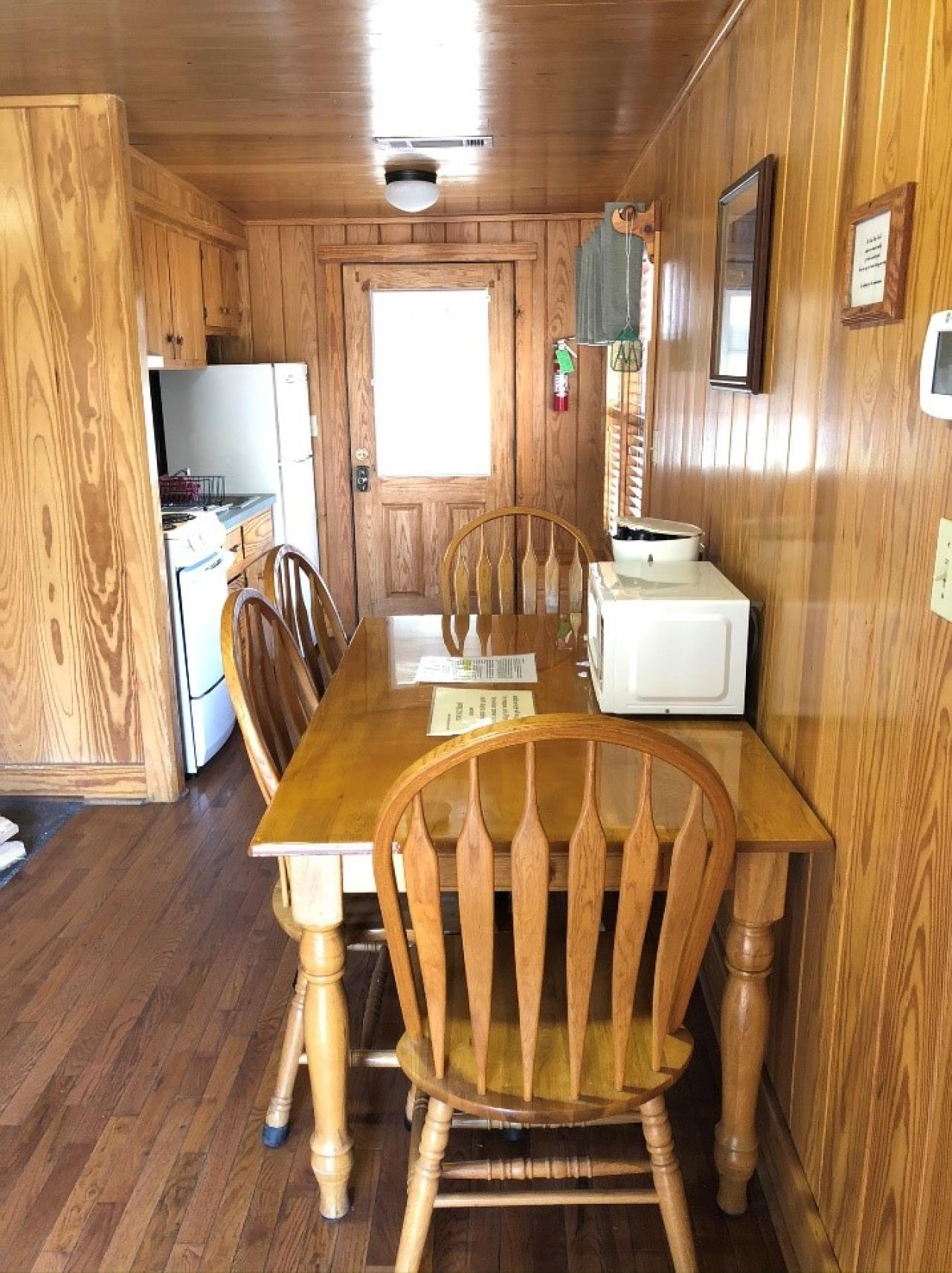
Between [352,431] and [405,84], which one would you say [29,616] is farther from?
Answer: [352,431]

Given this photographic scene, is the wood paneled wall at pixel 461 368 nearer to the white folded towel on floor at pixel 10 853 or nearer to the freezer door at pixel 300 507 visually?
the freezer door at pixel 300 507

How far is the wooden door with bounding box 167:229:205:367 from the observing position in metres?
4.04

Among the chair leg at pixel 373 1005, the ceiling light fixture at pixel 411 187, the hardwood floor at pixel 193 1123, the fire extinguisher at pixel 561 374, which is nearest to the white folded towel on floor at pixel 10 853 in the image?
the hardwood floor at pixel 193 1123

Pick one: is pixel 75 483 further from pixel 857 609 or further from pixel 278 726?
pixel 857 609

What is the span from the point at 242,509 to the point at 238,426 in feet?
2.09

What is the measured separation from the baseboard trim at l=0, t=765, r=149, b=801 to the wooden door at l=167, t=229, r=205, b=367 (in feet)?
5.49

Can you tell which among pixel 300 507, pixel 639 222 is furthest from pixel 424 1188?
pixel 300 507

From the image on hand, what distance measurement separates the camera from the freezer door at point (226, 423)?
15.3ft

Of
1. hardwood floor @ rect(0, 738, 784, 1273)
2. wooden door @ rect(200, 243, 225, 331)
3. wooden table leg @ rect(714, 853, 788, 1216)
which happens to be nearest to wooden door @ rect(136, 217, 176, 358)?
wooden door @ rect(200, 243, 225, 331)

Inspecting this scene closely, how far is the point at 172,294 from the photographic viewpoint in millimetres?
4004

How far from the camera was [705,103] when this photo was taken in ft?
8.61

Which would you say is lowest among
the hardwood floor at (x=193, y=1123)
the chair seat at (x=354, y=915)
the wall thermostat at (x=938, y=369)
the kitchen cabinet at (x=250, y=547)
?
the hardwood floor at (x=193, y=1123)

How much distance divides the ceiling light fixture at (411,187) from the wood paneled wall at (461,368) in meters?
1.23

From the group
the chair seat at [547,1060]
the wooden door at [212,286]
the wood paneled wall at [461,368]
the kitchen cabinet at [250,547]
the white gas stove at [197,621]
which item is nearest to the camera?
the chair seat at [547,1060]
